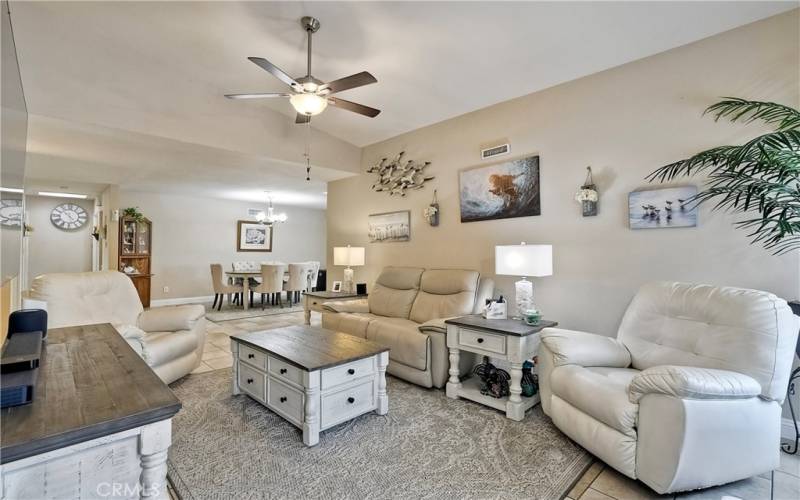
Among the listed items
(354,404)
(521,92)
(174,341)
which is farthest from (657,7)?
(174,341)

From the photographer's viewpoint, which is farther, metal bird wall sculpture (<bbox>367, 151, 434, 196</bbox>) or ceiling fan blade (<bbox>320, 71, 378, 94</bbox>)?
metal bird wall sculpture (<bbox>367, 151, 434, 196</bbox>)

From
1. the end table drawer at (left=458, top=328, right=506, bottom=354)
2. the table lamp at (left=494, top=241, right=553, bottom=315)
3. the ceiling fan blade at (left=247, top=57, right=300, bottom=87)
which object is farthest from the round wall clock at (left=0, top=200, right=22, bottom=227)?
the table lamp at (left=494, top=241, right=553, bottom=315)

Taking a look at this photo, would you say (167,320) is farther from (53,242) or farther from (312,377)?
(53,242)

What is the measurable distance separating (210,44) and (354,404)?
10.2 ft

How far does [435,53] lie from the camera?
9.61 feet

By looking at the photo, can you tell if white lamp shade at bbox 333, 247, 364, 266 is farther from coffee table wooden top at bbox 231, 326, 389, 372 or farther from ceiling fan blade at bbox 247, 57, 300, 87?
ceiling fan blade at bbox 247, 57, 300, 87

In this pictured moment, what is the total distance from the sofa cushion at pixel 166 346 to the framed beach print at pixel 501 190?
2854 mm

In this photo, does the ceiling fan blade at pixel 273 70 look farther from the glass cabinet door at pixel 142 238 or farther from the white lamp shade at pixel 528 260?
the glass cabinet door at pixel 142 238

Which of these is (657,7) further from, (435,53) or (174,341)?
(174,341)

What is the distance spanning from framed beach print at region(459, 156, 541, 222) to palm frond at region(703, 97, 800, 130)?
1266 mm

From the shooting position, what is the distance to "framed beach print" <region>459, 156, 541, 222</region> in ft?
11.0

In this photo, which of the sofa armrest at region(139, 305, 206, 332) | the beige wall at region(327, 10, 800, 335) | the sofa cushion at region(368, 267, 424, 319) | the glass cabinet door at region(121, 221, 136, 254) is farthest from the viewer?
the glass cabinet door at region(121, 221, 136, 254)

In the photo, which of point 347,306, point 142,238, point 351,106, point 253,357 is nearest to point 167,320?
point 253,357

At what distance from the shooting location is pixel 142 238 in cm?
664
